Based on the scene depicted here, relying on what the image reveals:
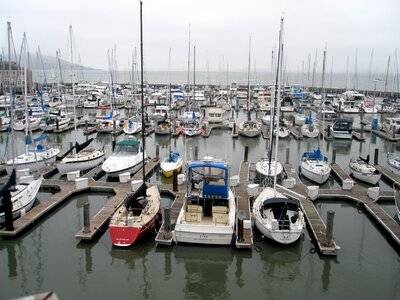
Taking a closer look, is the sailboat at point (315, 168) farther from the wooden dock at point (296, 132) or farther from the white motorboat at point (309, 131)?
the white motorboat at point (309, 131)

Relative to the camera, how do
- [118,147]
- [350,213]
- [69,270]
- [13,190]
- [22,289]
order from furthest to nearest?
[118,147]
[350,213]
[13,190]
[69,270]
[22,289]

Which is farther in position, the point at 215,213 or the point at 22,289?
the point at 215,213

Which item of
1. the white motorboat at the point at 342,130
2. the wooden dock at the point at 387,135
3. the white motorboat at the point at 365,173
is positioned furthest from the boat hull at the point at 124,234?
the wooden dock at the point at 387,135

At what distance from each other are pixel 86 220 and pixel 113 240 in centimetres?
152

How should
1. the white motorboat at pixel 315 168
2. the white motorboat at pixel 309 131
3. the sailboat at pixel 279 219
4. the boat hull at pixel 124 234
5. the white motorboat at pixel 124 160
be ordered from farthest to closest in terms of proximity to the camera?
the white motorboat at pixel 309 131, the white motorboat at pixel 124 160, the white motorboat at pixel 315 168, the sailboat at pixel 279 219, the boat hull at pixel 124 234

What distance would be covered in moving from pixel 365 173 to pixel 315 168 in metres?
3.04

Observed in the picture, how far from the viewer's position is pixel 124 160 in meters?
22.8

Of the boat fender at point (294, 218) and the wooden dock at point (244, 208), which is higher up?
the boat fender at point (294, 218)

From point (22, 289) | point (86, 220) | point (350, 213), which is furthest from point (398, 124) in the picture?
point (22, 289)

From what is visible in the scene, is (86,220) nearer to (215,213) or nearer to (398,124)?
(215,213)

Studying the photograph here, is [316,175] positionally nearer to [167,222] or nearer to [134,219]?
[167,222]

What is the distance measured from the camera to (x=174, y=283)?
39.6 feet

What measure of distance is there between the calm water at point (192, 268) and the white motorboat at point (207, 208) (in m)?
0.65

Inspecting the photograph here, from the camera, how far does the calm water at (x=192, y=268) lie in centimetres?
1157
